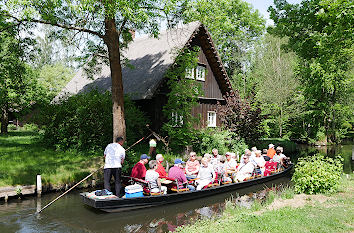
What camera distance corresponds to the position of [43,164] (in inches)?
493

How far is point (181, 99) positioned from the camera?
648 inches

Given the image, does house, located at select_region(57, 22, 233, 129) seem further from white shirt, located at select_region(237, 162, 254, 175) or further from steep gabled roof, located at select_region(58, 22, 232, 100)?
white shirt, located at select_region(237, 162, 254, 175)

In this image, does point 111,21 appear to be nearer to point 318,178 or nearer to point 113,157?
point 113,157

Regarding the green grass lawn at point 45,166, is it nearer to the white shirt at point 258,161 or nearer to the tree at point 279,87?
the white shirt at point 258,161

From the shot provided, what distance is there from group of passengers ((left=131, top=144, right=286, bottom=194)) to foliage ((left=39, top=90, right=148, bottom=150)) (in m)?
5.67

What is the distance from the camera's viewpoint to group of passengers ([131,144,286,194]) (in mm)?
9742

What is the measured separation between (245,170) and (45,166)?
28.0 ft

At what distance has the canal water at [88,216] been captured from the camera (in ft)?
26.3

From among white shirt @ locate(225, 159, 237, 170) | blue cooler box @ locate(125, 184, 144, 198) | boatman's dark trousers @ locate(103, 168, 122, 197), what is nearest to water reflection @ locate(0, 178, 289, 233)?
blue cooler box @ locate(125, 184, 144, 198)

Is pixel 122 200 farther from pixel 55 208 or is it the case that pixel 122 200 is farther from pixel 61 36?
pixel 61 36

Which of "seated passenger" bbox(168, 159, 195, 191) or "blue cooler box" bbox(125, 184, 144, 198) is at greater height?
"seated passenger" bbox(168, 159, 195, 191)

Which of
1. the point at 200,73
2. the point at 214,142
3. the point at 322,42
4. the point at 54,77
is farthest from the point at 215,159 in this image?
the point at 54,77

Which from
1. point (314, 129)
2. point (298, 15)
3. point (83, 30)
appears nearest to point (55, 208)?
point (83, 30)

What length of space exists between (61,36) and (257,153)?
35.0ft
